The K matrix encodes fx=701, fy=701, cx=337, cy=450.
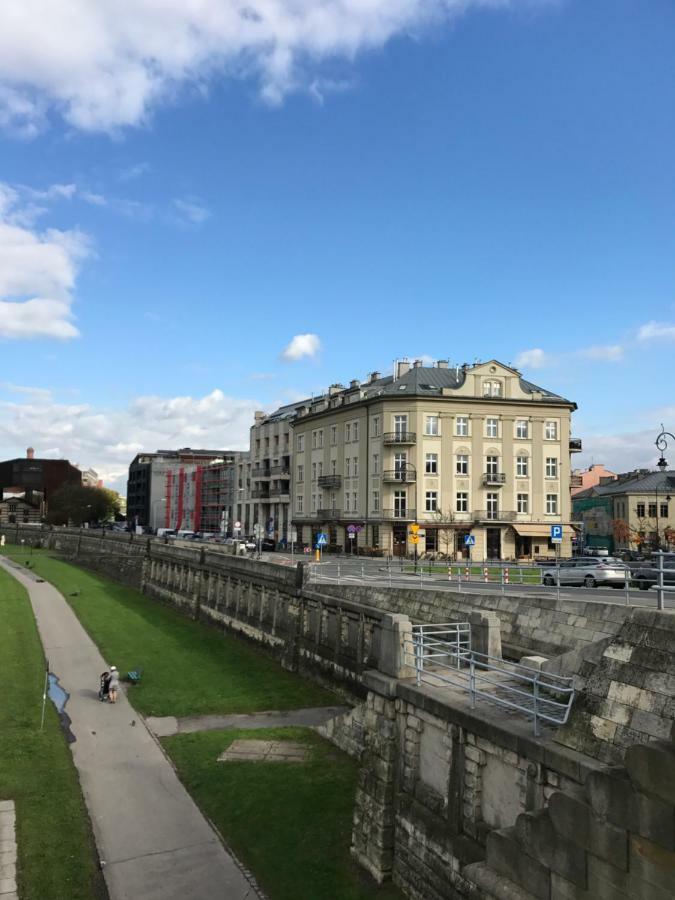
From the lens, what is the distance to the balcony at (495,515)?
60.4 meters

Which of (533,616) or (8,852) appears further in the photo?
(533,616)

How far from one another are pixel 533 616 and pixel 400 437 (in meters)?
42.7

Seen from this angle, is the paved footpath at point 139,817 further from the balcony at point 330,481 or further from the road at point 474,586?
the balcony at point 330,481

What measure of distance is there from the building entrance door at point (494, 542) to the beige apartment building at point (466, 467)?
0.09 metres

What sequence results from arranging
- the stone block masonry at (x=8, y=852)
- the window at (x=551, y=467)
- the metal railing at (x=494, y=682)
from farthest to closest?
the window at (x=551, y=467) < the stone block masonry at (x=8, y=852) < the metal railing at (x=494, y=682)

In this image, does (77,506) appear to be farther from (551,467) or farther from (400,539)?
(551,467)

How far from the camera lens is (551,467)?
62.5m

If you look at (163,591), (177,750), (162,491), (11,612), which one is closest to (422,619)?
(177,750)

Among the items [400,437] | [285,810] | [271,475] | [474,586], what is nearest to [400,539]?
[400,437]

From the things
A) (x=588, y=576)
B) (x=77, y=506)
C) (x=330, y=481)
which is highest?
(x=330, y=481)

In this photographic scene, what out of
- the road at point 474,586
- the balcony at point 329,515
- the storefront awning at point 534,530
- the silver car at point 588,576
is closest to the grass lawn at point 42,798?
the road at point 474,586

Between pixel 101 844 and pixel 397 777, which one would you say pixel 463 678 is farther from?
pixel 101 844

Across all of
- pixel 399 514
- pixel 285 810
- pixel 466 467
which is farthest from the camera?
pixel 466 467

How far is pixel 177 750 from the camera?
22250 millimetres
